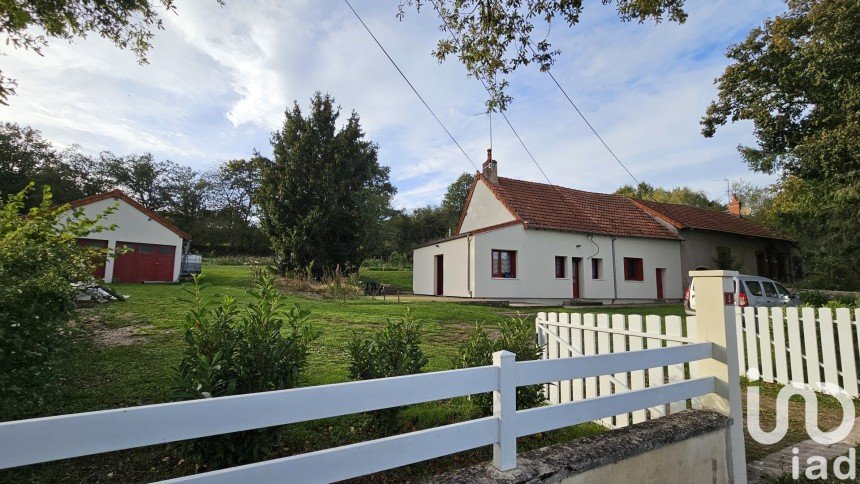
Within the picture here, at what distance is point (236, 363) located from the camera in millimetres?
2482

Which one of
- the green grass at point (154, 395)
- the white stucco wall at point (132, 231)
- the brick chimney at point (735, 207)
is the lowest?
the green grass at point (154, 395)

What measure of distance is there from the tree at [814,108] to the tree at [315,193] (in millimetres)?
18488

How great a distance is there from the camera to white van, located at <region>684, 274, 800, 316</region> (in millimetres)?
11424

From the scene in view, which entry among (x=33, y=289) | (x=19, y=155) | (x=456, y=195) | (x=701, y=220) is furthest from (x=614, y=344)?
(x=19, y=155)

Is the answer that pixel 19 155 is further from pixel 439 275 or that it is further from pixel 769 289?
pixel 769 289

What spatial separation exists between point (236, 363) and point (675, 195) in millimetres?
56071

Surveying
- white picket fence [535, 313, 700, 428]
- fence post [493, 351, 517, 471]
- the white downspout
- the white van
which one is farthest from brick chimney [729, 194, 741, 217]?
fence post [493, 351, 517, 471]

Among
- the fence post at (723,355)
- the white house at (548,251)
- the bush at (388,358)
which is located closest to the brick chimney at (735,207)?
the white house at (548,251)

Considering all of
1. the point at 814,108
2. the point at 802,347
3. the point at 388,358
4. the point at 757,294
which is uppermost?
the point at 814,108

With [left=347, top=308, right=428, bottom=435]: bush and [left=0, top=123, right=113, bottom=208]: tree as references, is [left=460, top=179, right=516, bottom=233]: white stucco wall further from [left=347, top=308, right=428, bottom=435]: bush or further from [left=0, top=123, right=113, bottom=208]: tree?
[left=0, top=123, right=113, bottom=208]: tree

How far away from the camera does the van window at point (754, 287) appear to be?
39.2 ft

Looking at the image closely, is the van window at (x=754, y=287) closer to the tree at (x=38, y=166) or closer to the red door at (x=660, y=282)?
the red door at (x=660, y=282)

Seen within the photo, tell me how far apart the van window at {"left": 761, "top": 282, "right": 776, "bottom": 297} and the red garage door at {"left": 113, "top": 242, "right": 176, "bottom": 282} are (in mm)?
27183

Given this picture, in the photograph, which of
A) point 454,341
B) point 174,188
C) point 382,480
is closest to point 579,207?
point 454,341
